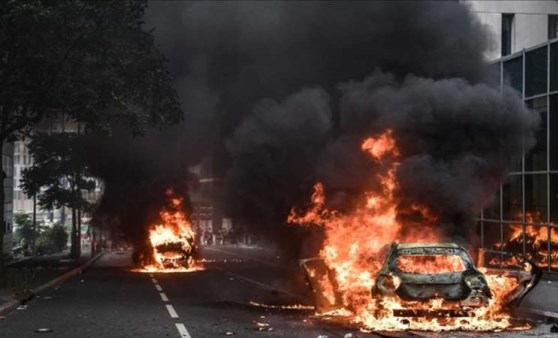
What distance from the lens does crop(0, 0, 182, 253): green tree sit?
1914 cm

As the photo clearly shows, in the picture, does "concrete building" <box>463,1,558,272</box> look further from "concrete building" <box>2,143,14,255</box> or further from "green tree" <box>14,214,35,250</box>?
"green tree" <box>14,214,35,250</box>

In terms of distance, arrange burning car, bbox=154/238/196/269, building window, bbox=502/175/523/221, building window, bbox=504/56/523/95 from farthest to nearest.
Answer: burning car, bbox=154/238/196/269 < building window, bbox=502/175/523/221 < building window, bbox=504/56/523/95

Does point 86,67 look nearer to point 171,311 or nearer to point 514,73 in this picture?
point 171,311

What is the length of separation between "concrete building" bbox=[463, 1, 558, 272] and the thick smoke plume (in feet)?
17.5

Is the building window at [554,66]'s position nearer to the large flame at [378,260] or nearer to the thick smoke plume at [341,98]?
the thick smoke plume at [341,98]

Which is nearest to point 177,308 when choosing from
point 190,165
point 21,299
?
point 21,299

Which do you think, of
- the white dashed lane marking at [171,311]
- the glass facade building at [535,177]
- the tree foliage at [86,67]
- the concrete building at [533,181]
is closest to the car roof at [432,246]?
the white dashed lane marking at [171,311]

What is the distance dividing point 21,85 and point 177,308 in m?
8.03

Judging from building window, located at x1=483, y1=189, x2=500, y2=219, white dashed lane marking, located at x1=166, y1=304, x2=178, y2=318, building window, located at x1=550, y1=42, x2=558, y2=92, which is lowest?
white dashed lane marking, located at x1=166, y1=304, x2=178, y2=318

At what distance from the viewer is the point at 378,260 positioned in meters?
13.9

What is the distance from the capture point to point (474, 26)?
18.0 meters

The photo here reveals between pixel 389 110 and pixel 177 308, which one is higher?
pixel 389 110

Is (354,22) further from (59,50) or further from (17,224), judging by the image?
(17,224)

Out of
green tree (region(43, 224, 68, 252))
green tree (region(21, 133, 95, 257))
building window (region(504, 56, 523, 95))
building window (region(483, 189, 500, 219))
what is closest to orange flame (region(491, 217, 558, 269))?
building window (region(483, 189, 500, 219))
